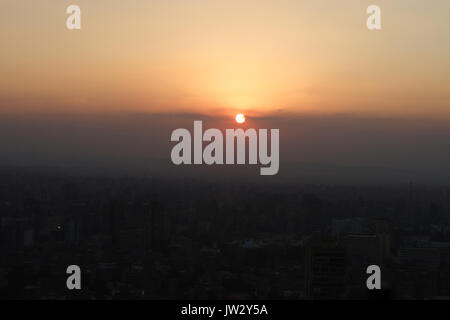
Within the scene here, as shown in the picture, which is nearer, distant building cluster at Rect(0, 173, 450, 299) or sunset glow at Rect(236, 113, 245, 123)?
distant building cluster at Rect(0, 173, 450, 299)

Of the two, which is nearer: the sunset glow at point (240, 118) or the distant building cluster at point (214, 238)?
the distant building cluster at point (214, 238)

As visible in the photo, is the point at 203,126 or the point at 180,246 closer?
the point at 180,246

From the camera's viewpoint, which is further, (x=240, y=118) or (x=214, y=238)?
(x=240, y=118)

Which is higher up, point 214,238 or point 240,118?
point 240,118

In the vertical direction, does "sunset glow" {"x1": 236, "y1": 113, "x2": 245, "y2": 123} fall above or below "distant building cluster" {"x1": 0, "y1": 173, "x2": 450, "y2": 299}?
above

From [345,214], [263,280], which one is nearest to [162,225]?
[263,280]

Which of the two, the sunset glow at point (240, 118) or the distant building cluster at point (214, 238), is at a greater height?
the sunset glow at point (240, 118)

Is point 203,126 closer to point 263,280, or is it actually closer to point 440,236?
point 263,280

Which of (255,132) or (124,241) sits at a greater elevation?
(255,132)
